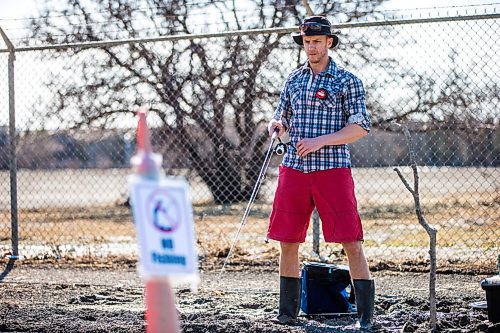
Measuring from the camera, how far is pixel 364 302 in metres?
5.45

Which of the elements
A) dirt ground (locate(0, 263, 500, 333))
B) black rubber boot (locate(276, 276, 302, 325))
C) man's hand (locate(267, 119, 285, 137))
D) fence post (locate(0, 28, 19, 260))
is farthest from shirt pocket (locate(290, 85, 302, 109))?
fence post (locate(0, 28, 19, 260))

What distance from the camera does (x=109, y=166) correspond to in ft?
77.9

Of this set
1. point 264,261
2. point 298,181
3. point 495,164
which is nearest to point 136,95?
point 264,261

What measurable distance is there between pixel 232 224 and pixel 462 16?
507cm

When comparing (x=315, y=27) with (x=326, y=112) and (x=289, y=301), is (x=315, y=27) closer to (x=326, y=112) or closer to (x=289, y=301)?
(x=326, y=112)

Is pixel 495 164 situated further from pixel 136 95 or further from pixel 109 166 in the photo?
pixel 109 166

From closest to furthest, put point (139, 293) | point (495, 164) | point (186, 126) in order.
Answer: point (139, 293)
point (495, 164)
point (186, 126)

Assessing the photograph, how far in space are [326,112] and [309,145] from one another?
30 cm

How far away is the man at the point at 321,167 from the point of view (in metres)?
5.46

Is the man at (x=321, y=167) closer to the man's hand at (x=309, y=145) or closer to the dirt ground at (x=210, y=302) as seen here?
the man's hand at (x=309, y=145)

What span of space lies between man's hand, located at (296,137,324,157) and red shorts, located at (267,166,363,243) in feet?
0.59

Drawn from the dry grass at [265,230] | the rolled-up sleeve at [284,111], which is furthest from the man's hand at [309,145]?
the dry grass at [265,230]

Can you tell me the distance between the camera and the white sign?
92.2 inches

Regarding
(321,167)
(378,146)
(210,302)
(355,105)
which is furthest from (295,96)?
(378,146)
